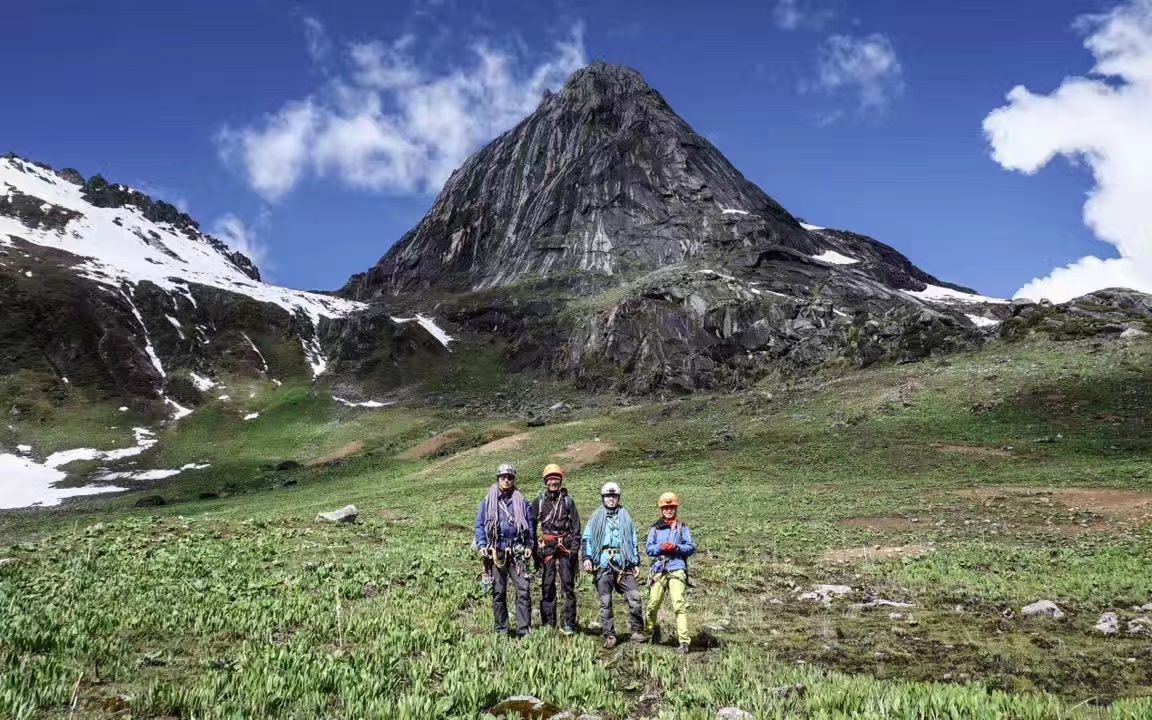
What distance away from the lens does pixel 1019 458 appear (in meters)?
38.1

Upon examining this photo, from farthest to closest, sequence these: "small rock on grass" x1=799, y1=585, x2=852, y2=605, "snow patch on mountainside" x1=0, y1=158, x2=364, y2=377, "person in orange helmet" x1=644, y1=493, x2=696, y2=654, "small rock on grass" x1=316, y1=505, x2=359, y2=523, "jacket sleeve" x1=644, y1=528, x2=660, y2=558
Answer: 1. "snow patch on mountainside" x1=0, y1=158, x2=364, y2=377
2. "small rock on grass" x1=316, y1=505, x2=359, y2=523
3. "small rock on grass" x1=799, y1=585, x2=852, y2=605
4. "jacket sleeve" x1=644, y1=528, x2=660, y2=558
5. "person in orange helmet" x1=644, y1=493, x2=696, y2=654

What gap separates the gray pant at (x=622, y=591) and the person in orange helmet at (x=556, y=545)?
565 mm

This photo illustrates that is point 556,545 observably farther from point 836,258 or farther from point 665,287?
point 836,258

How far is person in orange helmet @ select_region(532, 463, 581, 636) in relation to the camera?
40.3 feet

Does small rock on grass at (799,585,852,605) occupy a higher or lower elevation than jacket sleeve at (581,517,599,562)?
lower

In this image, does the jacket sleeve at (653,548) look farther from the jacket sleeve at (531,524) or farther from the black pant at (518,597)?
the black pant at (518,597)

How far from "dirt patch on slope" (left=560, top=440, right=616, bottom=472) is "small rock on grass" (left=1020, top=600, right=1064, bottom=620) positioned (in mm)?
37808

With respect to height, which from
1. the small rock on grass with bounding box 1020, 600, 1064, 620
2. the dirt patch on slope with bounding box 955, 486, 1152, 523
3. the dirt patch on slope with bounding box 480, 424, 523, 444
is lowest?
the dirt patch on slope with bounding box 955, 486, 1152, 523

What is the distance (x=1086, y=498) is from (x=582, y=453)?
3273 cm

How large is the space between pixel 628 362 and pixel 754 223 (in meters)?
73.0

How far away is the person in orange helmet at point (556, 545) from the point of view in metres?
12.3

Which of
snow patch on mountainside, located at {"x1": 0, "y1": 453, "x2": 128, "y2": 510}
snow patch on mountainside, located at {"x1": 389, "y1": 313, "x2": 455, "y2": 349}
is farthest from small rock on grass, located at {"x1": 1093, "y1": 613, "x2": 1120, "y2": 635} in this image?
snow patch on mountainside, located at {"x1": 389, "y1": 313, "x2": 455, "y2": 349}

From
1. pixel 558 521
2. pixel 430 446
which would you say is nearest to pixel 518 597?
pixel 558 521

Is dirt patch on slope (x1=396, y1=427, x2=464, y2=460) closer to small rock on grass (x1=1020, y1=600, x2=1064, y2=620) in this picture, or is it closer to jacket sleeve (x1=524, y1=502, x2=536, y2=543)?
jacket sleeve (x1=524, y1=502, x2=536, y2=543)
